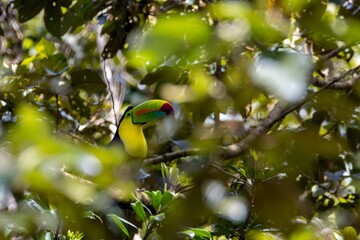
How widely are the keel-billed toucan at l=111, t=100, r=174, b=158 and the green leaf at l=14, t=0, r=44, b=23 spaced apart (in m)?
0.57

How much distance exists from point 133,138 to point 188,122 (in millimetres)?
248

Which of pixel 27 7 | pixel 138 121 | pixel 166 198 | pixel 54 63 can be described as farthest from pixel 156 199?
pixel 138 121

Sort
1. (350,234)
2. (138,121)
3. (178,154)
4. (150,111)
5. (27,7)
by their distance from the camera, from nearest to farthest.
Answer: (350,234) → (178,154) → (27,7) → (150,111) → (138,121)

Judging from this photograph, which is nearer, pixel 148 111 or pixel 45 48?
pixel 45 48

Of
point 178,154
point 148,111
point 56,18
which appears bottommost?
point 148,111

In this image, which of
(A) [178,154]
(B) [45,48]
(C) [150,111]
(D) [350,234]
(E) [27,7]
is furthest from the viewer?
(C) [150,111]

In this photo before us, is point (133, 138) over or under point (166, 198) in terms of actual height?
under

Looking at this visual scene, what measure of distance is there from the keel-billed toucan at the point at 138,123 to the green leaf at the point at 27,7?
0.57 metres

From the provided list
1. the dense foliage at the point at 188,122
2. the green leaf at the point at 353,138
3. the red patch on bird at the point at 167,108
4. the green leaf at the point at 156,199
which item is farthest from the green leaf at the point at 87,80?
the green leaf at the point at 156,199

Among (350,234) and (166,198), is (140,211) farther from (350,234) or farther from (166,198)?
(350,234)

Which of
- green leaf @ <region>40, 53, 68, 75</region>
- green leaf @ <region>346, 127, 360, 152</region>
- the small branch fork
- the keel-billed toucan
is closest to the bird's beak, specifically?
the keel-billed toucan

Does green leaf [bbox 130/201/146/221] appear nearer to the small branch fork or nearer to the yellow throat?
the small branch fork

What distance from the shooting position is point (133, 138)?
2.60 m

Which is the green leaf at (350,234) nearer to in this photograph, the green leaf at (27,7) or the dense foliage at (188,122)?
the dense foliage at (188,122)
